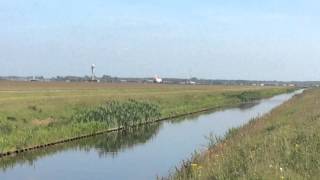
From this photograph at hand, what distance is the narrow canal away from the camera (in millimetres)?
22328

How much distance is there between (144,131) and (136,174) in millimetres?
18004

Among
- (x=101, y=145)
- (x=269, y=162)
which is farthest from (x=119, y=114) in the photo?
(x=269, y=162)

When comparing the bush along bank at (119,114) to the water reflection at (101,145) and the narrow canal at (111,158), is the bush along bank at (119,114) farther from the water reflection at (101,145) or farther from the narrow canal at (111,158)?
the narrow canal at (111,158)

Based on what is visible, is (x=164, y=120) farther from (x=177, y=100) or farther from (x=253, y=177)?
(x=253, y=177)

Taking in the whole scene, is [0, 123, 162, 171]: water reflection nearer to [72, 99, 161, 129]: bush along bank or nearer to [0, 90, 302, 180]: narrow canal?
[0, 90, 302, 180]: narrow canal

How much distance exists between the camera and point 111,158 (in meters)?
27.3

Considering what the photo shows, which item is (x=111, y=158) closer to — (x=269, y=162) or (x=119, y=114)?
(x=119, y=114)

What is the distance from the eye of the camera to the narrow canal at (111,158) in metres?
22.3

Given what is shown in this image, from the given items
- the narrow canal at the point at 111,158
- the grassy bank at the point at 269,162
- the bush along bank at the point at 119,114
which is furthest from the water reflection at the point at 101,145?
the grassy bank at the point at 269,162

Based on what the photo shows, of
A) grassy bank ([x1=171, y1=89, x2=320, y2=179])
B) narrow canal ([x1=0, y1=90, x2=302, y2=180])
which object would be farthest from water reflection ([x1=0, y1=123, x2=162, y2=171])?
grassy bank ([x1=171, y1=89, x2=320, y2=179])

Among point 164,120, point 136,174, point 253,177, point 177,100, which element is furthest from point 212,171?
point 177,100

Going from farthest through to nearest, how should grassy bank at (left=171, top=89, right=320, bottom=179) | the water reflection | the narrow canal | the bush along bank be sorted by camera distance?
the bush along bank → the water reflection → the narrow canal → grassy bank at (left=171, top=89, right=320, bottom=179)

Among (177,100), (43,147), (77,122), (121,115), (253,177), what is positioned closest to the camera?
(253,177)

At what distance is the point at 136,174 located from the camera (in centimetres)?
2216
